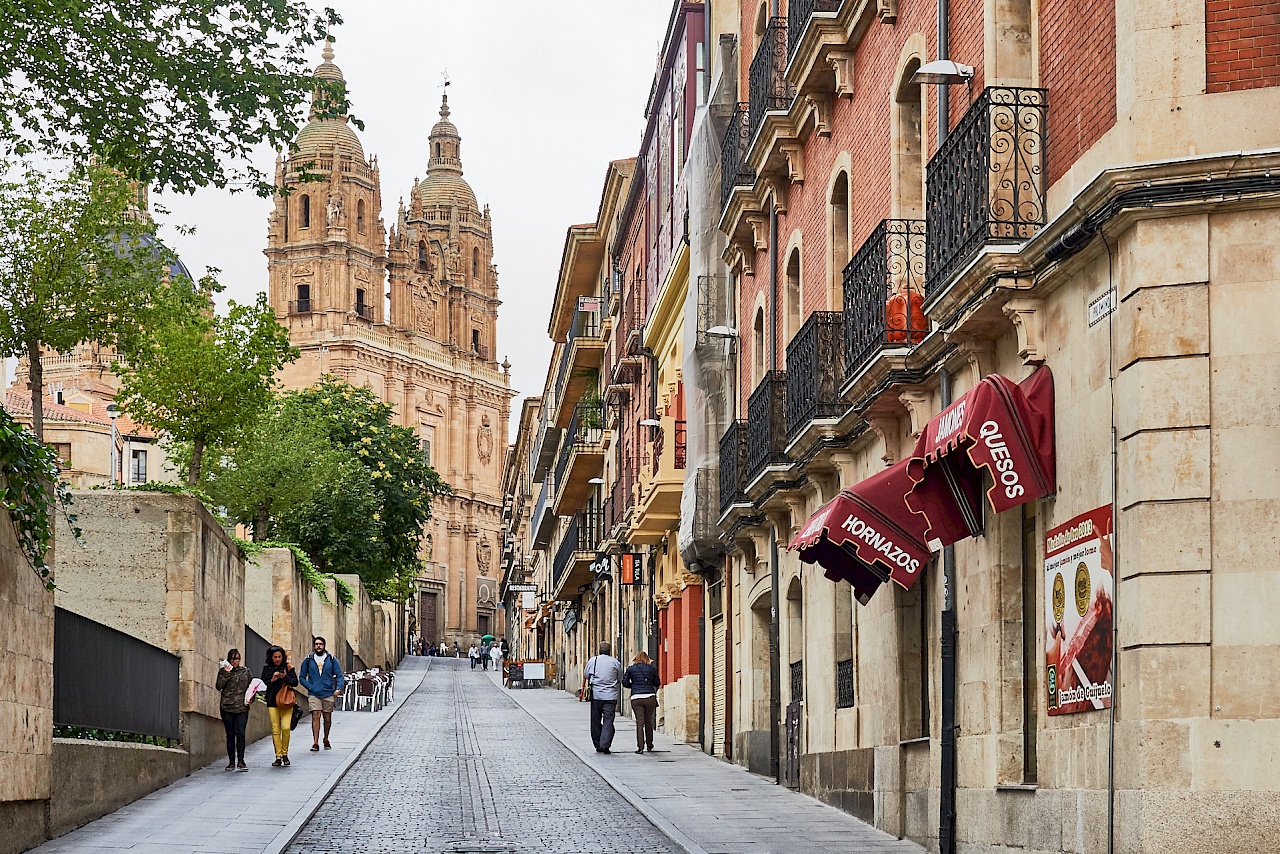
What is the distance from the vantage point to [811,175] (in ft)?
66.6

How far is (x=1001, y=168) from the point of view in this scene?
11930 mm

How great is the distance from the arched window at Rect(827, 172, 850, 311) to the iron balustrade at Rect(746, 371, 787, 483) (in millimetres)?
1606

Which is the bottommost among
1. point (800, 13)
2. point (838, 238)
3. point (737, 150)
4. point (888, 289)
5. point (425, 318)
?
point (888, 289)

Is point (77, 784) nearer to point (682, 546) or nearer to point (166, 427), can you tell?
point (682, 546)

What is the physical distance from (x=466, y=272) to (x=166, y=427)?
104 m

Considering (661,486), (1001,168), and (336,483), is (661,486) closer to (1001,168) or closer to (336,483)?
(1001,168)

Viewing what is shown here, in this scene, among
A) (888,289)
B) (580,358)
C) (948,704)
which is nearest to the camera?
(948,704)

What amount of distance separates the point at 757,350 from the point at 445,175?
122 meters

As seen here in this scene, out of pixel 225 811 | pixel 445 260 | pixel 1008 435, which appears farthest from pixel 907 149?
pixel 445 260

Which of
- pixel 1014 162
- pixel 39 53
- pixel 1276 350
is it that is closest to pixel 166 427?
pixel 39 53

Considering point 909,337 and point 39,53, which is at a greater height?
point 39,53

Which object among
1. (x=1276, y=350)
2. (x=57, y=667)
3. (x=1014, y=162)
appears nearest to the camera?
(x=1276, y=350)

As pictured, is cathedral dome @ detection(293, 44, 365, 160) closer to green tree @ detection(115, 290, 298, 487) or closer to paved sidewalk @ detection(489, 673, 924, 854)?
green tree @ detection(115, 290, 298, 487)

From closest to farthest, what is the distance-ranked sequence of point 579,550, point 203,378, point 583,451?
1. point 203,378
2. point 583,451
3. point 579,550
